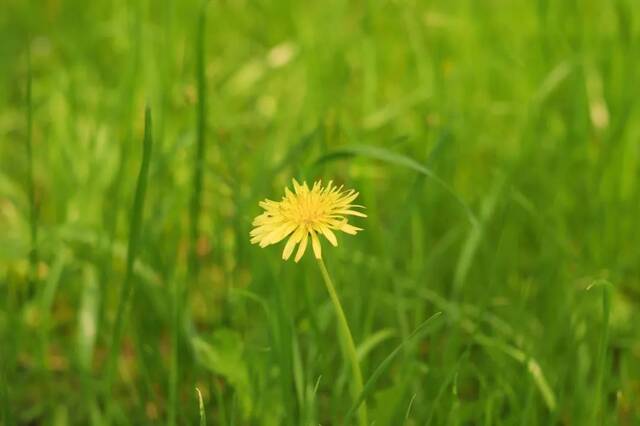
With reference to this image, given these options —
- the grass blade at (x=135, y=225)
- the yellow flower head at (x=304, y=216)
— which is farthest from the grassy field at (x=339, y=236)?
the yellow flower head at (x=304, y=216)

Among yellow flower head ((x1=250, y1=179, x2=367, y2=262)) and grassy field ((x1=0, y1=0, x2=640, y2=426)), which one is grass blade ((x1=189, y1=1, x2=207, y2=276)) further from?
yellow flower head ((x1=250, y1=179, x2=367, y2=262))

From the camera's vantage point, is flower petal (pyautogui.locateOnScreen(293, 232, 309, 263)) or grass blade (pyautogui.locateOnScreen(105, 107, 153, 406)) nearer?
flower petal (pyautogui.locateOnScreen(293, 232, 309, 263))

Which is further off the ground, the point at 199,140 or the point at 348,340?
the point at 199,140

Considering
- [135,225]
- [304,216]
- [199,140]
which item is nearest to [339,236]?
[199,140]

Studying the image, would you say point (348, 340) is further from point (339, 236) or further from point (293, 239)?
point (339, 236)

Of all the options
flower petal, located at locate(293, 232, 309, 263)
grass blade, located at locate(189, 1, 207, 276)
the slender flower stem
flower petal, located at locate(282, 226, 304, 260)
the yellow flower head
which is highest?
grass blade, located at locate(189, 1, 207, 276)

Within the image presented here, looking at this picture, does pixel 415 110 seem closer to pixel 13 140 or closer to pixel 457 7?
pixel 457 7

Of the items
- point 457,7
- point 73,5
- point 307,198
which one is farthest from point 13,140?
point 307,198

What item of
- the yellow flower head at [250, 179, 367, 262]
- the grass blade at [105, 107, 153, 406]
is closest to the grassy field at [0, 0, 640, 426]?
the grass blade at [105, 107, 153, 406]

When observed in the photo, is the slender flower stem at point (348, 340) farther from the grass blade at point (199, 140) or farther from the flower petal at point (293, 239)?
the grass blade at point (199, 140)
